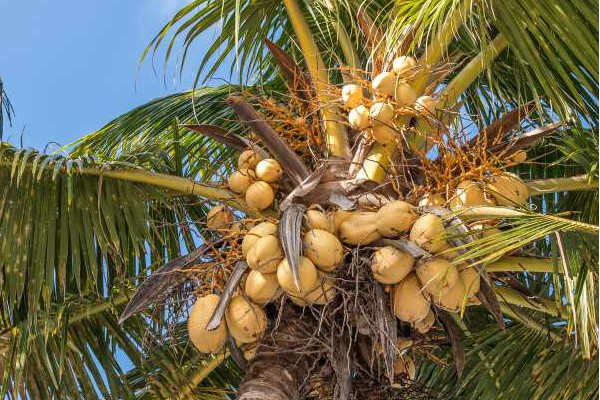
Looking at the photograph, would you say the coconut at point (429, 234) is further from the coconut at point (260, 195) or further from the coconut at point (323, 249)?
the coconut at point (260, 195)

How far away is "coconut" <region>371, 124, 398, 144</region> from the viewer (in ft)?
11.7

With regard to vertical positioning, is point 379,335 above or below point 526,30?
below

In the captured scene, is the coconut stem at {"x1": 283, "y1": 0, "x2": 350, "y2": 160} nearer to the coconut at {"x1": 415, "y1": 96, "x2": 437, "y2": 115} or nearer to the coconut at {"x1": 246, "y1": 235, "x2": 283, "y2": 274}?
the coconut at {"x1": 415, "y1": 96, "x2": 437, "y2": 115}

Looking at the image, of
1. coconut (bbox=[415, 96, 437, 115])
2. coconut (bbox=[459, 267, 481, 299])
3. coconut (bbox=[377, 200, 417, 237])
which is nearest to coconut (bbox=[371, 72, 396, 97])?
coconut (bbox=[415, 96, 437, 115])

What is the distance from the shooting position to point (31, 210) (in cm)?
401

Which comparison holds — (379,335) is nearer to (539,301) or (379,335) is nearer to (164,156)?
(539,301)

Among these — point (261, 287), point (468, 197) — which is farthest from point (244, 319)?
point (468, 197)

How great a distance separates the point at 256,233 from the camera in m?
3.23

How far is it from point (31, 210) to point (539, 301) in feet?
6.72

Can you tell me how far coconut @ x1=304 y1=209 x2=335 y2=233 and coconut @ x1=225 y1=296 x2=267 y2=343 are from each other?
0.33 metres

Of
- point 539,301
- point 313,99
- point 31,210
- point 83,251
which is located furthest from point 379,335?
point 31,210

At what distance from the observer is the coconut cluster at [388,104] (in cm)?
358

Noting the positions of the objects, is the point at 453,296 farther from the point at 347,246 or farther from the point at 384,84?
the point at 384,84

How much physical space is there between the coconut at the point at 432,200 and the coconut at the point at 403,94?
0.40 m
